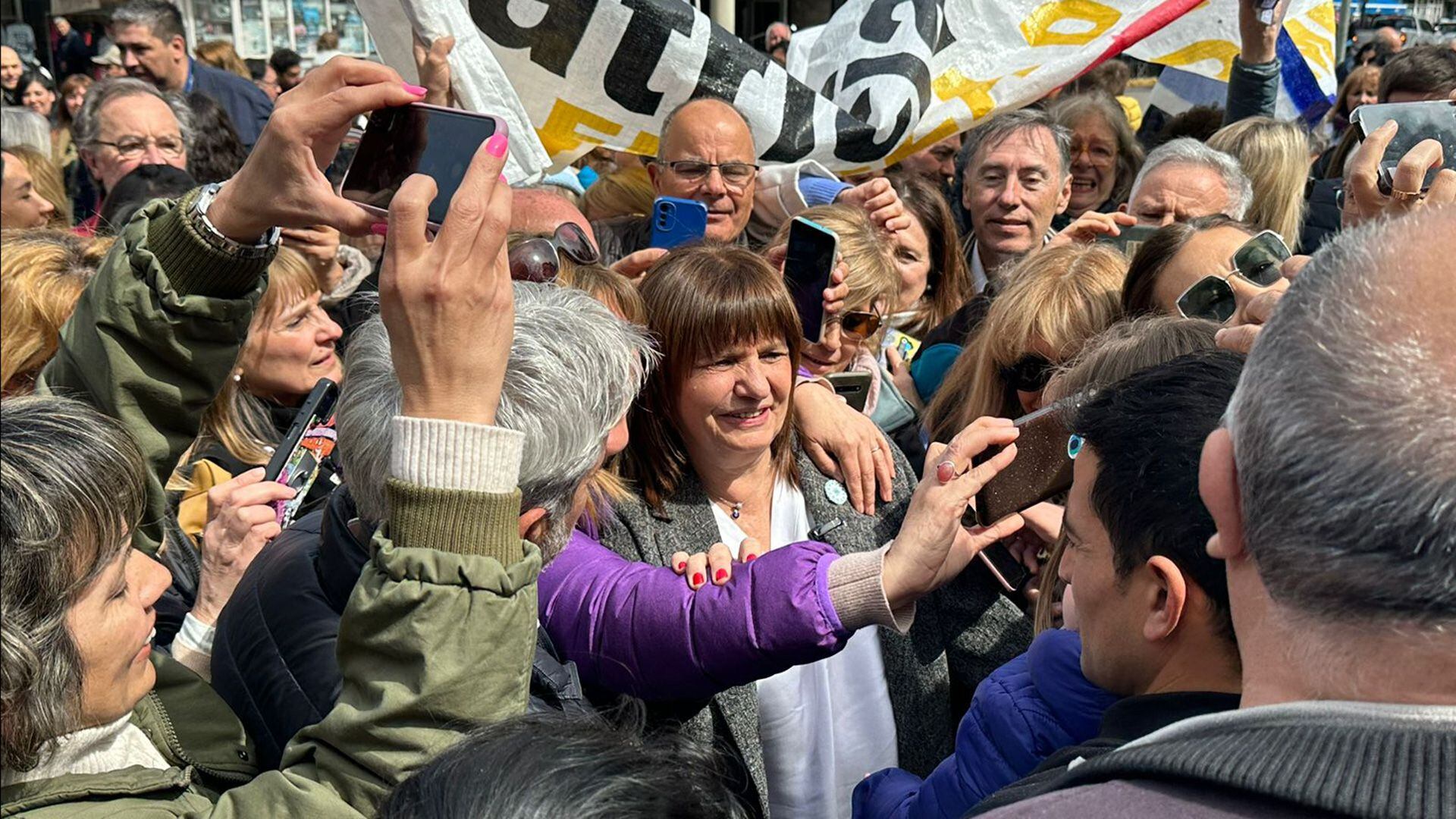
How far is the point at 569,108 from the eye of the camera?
403 centimetres

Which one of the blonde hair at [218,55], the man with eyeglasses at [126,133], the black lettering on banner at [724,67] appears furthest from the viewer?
the blonde hair at [218,55]

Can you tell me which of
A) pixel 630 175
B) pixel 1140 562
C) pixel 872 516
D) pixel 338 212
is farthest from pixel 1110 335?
pixel 630 175

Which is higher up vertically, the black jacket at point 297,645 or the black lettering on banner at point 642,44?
the black lettering on banner at point 642,44

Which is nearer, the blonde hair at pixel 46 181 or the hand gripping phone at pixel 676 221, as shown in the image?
the hand gripping phone at pixel 676 221

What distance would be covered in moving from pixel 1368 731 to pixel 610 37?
3.45 m

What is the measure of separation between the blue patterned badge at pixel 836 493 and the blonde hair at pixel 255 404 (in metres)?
1.28

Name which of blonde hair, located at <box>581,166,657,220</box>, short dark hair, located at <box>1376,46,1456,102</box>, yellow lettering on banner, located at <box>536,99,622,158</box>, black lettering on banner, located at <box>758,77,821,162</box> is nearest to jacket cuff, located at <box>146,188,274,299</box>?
yellow lettering on banner, located at <box>536,99,622,158</box>

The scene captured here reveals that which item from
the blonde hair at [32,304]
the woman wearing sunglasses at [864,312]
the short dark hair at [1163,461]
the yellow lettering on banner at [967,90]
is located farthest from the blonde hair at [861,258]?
the short dark hair at [1163,461]

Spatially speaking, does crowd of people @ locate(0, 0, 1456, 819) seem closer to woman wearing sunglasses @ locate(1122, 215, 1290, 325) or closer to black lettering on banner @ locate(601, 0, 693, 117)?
woman wearing sunglasses @ locate(1122, 215, 1290, 325)

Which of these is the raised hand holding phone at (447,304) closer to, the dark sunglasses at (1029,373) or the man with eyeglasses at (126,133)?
the dark sunglasses at (1029,373)

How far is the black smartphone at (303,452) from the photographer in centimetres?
254

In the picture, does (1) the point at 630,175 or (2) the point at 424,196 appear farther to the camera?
(1) the point at 630,175

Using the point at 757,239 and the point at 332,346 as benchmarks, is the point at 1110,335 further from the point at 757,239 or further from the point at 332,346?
the point at 757,239

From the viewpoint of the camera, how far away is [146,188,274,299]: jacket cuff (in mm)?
1692
